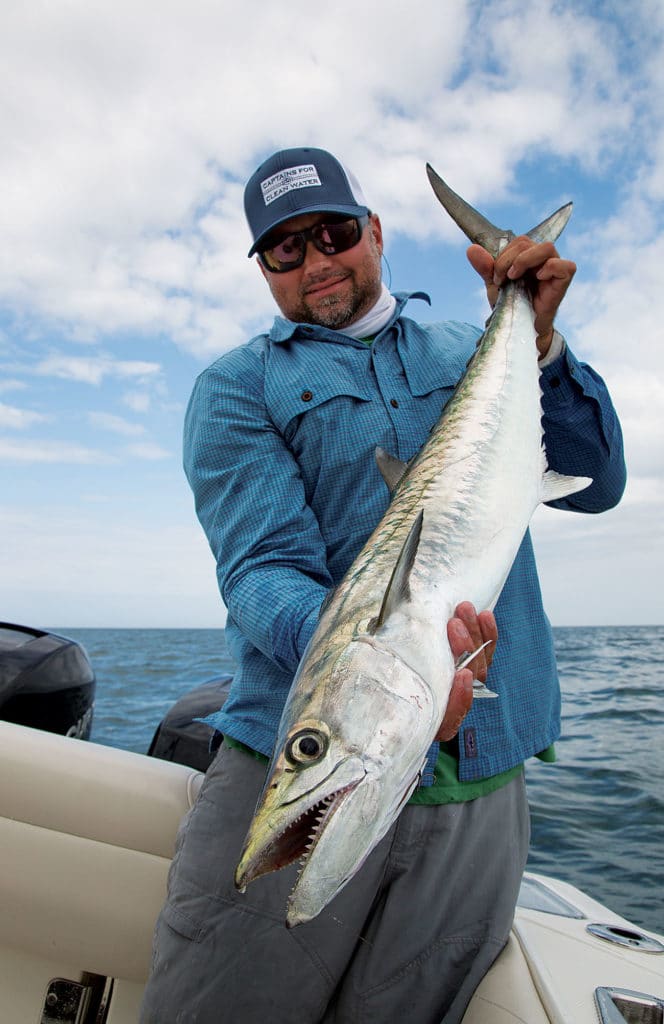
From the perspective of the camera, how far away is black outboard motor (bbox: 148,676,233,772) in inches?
135

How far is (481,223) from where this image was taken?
270 cm

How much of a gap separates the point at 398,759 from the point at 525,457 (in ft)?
3.36

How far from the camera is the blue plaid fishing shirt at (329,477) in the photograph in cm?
214

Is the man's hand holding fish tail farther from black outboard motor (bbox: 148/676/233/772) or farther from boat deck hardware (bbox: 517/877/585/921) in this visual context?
black outboard motor (bbox: 148/676/233/772)

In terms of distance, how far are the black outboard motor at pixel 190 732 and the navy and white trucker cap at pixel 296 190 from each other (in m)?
2.14

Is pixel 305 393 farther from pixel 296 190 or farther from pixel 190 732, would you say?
pixel 190 732

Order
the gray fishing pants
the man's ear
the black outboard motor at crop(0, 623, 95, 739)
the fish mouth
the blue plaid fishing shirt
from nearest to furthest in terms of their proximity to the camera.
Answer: the fish mouth
the gray fishing pants
the blue plaid fishing shirt
the man's ear
the black outboard motor at crop(0, 623, 95, 739)

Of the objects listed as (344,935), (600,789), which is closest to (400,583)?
(344,935)

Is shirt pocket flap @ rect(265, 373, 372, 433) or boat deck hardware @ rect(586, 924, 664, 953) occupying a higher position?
shirt pocket flap @ rect(265, 373, 372, 433)

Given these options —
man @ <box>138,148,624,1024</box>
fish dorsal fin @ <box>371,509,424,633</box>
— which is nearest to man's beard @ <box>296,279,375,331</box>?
man @ <box>138,148,624,1024</box>

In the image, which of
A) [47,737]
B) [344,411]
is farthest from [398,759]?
[47,737]

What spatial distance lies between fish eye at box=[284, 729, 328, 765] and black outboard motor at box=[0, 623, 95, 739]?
2690 millimetres

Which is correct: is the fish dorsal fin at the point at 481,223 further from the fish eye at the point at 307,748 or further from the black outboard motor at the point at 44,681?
the black outboard motor at the point at 44,681

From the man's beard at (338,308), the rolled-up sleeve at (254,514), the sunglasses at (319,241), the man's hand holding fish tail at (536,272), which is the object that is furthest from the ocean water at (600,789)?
the sunglasses at (319,241)
